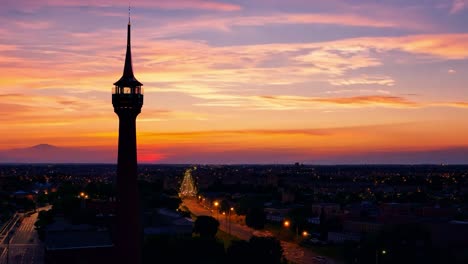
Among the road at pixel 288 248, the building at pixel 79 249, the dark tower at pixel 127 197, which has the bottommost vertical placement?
the road at pixel 288 248

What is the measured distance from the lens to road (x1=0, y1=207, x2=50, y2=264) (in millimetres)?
75562

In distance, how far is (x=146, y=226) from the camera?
94125mm

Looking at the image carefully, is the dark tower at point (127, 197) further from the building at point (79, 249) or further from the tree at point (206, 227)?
the tree at point (206, 227)

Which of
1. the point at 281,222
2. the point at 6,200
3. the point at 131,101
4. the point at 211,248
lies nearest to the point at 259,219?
the point at 281,222

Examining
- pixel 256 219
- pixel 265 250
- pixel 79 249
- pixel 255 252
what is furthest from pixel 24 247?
pixel 256 219

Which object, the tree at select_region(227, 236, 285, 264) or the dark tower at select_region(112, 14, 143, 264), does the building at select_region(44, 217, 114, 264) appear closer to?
the dark tower at select_region(112, 14, 143, 264)

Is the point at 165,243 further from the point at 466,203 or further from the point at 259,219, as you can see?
the point at 466,203

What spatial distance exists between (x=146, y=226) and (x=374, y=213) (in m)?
49.8

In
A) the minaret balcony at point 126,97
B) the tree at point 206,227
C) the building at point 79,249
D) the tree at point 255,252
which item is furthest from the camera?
the tree at point 206,227

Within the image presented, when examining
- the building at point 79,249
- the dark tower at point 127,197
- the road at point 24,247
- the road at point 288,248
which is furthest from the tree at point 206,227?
the dark tower at point 127,197

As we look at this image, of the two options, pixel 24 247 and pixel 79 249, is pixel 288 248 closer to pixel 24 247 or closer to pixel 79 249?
pixel 24 247

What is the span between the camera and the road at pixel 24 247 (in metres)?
75.6

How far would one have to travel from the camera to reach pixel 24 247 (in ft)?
283

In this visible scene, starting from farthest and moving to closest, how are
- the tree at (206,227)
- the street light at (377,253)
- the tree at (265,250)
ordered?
the tree at (206,227) < the street light at (377,253) < the tree at (265,250)
